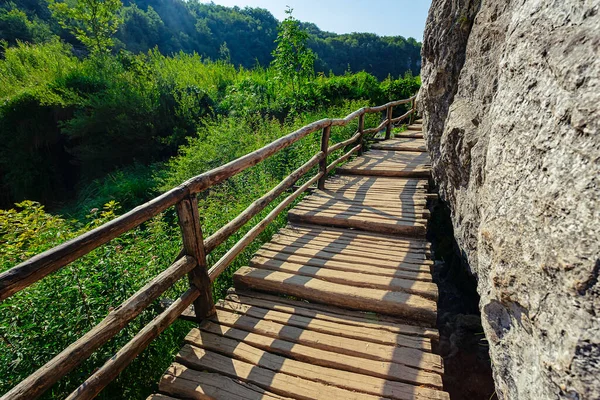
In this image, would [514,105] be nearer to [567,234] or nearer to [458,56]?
[567,234]

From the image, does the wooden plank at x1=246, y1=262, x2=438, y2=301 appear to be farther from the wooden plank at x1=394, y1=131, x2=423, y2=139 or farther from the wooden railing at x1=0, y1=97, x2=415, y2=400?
the wooden plank at x1=394, y1=131, x2=423, y2=139

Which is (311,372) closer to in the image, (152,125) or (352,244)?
(352,244)

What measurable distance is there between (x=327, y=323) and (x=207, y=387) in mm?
970

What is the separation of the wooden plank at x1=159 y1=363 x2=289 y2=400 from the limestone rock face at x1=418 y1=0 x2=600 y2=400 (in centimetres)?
138

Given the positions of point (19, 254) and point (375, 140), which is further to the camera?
point (375, 140)

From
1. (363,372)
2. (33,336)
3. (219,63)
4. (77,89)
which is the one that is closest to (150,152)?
(77,89)

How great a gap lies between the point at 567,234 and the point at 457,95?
2882 mm

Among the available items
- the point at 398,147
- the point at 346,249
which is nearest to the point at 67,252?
the point at 346,249

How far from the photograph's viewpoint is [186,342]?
2363mm

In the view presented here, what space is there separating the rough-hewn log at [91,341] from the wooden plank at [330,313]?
0.77m

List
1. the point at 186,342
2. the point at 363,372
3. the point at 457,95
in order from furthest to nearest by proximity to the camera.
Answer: the point at 457,95, the point at 186,342, the point at 363,372

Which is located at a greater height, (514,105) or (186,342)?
(514,105)

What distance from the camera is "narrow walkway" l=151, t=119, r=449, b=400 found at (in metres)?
1.99

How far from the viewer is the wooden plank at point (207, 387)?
1.94 m
